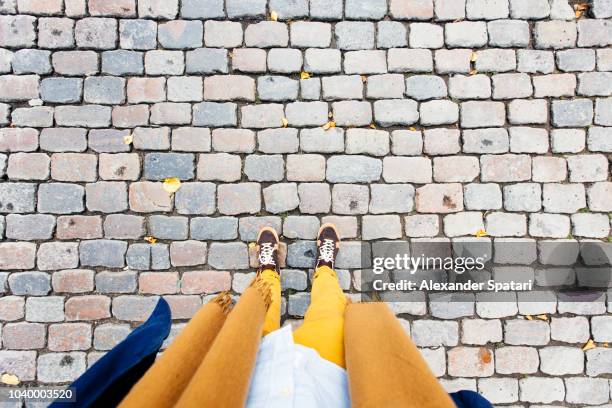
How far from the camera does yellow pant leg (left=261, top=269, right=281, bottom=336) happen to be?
262 centimetres

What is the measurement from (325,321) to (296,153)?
1322 mm

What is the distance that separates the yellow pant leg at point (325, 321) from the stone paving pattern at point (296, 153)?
0.29m

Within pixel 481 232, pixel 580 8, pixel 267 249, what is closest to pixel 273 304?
pixel 267 249

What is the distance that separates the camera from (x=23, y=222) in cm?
327

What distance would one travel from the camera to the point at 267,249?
3156 millimetres

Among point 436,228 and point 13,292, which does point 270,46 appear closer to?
point 436,228

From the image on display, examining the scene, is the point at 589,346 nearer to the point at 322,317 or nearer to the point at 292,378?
the point at 322,317

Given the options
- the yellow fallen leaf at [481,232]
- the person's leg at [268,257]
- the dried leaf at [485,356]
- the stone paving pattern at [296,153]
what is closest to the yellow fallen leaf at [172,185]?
the stone paving pattern at [296,153]

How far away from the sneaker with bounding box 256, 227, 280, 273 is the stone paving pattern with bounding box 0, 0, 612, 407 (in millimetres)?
124

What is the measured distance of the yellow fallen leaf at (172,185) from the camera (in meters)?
3.29

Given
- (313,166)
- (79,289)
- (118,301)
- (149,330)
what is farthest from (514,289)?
(79,289)

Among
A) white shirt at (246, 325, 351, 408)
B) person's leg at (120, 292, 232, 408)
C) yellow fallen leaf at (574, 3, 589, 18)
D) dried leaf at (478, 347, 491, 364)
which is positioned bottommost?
dried leaf at (478, 347, 491, 364)

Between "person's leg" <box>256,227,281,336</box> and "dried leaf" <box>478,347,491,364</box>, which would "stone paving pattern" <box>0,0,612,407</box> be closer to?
"dried leaf" <box>478,347,491,364</box>

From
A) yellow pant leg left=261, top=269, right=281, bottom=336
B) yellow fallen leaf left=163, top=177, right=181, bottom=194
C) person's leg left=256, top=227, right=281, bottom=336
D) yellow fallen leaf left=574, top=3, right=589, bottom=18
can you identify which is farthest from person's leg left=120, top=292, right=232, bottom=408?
yellow fallen leaf left=574, top=3, right=589, bottom=18
